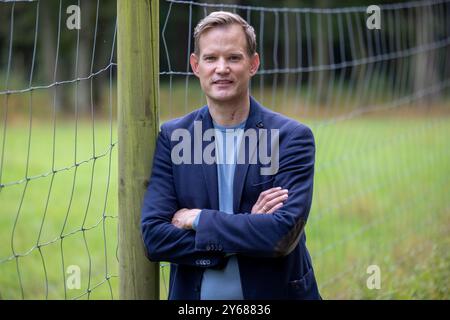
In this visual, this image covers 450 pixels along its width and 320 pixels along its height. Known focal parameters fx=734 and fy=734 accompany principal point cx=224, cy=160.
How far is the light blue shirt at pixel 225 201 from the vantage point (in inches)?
112

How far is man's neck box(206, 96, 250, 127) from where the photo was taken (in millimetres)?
3008

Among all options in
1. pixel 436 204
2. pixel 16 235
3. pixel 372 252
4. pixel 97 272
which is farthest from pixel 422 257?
pixel 16 235

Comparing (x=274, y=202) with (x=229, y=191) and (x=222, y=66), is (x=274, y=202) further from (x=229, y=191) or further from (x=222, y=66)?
(x=222, y=66)

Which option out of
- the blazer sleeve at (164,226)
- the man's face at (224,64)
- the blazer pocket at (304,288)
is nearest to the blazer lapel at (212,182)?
the blazer sleeve at (164,226)

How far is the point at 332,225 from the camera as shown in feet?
24.0

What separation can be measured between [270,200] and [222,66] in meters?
0.57

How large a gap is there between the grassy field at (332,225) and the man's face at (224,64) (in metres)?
0.58

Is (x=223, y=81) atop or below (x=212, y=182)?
atop

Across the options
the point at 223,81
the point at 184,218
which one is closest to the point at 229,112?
the point at 223,81

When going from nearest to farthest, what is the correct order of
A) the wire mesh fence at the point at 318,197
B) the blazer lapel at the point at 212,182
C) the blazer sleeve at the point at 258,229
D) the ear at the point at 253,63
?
the blazer sleeve at the point at 258,229 < the blazer lapel at the point at 212,182 < the ear at the point at 253,63 < the wire mesh fence at the point at 318,197

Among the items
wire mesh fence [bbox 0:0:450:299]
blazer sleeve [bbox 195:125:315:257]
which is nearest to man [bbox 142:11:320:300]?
blazer sleeve [bbox 195:125:315:257]

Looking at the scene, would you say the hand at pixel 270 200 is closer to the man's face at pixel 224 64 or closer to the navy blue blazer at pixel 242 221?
the navy blue blazer at pixel 242 221

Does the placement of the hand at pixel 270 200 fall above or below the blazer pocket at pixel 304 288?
above
